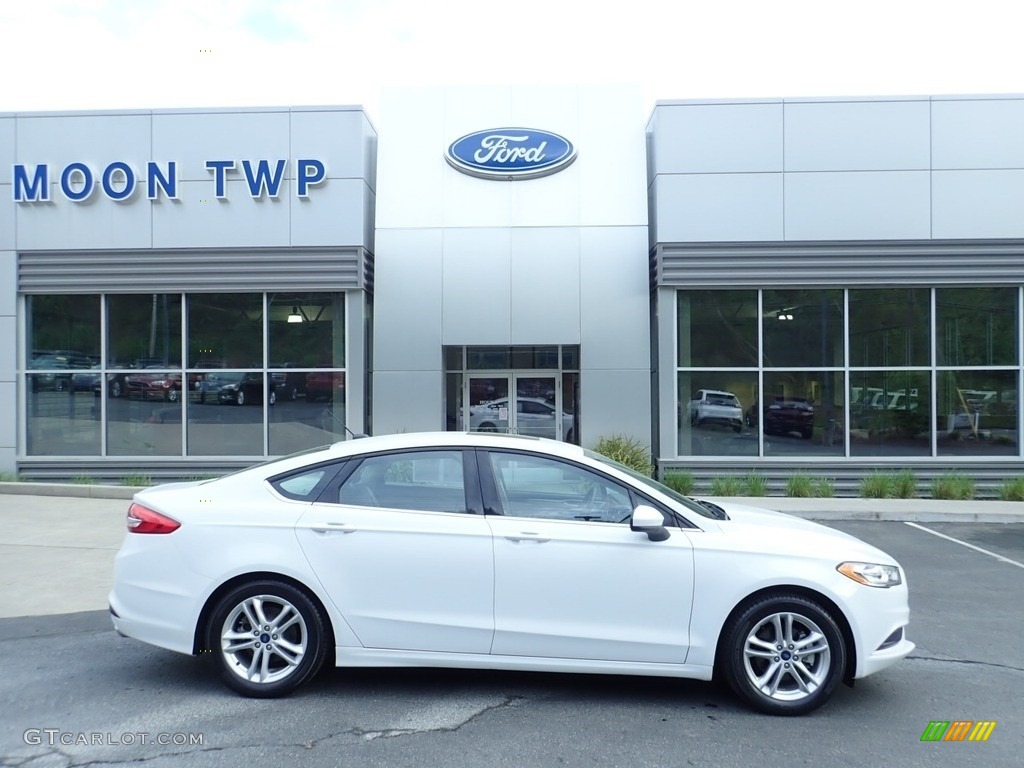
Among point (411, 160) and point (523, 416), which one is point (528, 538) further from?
point (411, 160)

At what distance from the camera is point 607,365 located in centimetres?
1473

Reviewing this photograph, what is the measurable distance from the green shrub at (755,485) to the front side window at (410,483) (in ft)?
32.5

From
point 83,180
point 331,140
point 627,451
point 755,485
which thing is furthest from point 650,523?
point 83,180

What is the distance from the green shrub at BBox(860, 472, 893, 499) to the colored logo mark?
9764 millimetres

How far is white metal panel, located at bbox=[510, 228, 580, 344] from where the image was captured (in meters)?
14.7

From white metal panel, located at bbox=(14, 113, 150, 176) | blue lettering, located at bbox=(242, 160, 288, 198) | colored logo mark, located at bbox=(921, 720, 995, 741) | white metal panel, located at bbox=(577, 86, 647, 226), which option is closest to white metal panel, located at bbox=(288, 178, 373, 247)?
blue lettering, located at bbox=(242, 160, 288, 198)

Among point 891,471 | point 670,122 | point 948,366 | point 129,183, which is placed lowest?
point 891,471

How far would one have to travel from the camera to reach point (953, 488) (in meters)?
14.0

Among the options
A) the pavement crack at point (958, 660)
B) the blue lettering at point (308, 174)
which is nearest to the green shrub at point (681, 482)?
the blue lettering at point (308, 174)

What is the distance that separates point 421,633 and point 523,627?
590mm

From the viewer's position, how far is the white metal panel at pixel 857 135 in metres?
14.5

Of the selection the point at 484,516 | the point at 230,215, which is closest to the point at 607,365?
the point at 230,215

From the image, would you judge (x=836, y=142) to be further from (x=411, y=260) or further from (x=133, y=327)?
(x=133, y=327)

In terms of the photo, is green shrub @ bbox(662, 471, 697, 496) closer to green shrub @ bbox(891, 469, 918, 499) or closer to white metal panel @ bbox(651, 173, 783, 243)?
green shrub @ bbox(891, 469, 918, 499)
